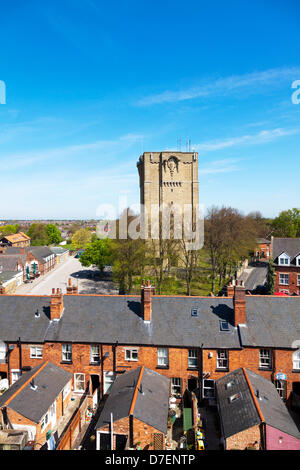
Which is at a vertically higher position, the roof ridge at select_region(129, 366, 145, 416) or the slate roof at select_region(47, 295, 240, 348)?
the slate roof at select_region(47, 295, 240, 348)

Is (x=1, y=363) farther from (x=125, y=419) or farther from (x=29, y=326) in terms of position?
(x=125, y=419)

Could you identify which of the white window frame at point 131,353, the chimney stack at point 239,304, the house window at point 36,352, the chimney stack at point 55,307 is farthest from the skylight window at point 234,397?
the house window at point 36,352

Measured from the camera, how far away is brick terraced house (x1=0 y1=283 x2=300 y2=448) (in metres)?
20.2

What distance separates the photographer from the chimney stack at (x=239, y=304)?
2092 cm

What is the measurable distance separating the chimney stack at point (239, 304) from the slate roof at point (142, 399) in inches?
237

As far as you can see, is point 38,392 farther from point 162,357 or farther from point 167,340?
point 167,340

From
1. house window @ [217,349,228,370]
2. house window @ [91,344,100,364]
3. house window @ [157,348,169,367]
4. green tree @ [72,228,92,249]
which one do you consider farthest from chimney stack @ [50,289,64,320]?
green tree @ [72,228,92,249]

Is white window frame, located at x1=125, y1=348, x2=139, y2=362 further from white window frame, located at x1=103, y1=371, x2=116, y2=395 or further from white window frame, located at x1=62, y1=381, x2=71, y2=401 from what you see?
white window frame, located at x1=62, y1=381, x2=71, y2=401

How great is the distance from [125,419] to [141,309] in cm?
785

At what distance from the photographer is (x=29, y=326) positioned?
2209 centimetres

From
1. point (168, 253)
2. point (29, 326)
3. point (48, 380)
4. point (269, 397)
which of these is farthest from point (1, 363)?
point (168, 253)

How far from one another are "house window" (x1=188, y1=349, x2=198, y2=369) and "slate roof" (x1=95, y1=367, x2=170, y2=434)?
1.74 m

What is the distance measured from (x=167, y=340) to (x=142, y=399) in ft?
14.8

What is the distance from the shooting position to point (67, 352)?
2123cm
